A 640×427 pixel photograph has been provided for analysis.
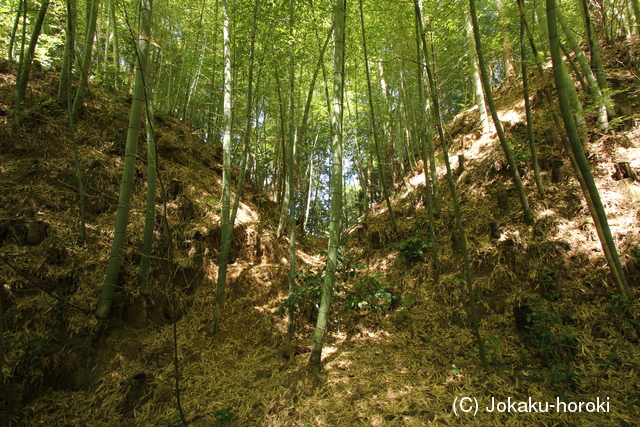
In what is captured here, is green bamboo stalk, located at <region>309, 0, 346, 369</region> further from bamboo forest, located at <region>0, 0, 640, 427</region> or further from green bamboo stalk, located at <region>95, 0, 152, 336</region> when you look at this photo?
green bamboo stalk, located at <region>95, 0, 152, 336</region>

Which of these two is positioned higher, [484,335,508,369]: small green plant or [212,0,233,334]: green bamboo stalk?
[212,0,233,334]: green bamboo stalk

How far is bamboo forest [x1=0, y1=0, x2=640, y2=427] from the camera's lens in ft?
7.02

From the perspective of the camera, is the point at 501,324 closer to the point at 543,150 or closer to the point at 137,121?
the point at 543,150

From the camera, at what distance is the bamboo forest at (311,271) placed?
214 cm

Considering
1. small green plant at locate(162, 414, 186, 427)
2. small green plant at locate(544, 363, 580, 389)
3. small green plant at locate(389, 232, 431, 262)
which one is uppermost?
small green plant at locate(389, 232, 431, 262)

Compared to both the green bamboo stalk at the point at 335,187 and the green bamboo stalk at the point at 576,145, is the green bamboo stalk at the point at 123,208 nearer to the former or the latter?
the green bamboo stalk at the point at 335,187

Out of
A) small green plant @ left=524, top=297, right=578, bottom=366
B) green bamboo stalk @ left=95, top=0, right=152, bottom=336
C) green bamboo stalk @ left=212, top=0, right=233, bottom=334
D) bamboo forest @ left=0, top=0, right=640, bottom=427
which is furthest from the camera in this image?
green bamboo stalk @ left=212, top=0, right=233, bottom=334

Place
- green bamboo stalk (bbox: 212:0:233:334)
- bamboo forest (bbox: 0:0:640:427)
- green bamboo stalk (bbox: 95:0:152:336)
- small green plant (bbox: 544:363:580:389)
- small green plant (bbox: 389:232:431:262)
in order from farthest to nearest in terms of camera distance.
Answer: small green plant (bbox: 389:232:431:262)
green bamboo stalk (bbox: 212:0:233:334)
green bamboo stalk (bbox: 95:0:152:336)
bamboo forest (bbox: 0:0:640:427)
small green plant (bbox: 544:363:580:389)

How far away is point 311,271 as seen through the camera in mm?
3574

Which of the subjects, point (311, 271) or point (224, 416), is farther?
point (311, 271)

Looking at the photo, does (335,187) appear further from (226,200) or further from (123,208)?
(123,208)

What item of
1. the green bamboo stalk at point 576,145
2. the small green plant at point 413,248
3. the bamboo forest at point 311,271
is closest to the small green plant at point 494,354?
the bamboo forest at point 311,271

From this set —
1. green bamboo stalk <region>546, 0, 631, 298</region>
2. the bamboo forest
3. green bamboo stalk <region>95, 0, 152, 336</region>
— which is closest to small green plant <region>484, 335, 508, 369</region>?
the bamboo forest

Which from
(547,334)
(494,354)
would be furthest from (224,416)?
(547,334)
